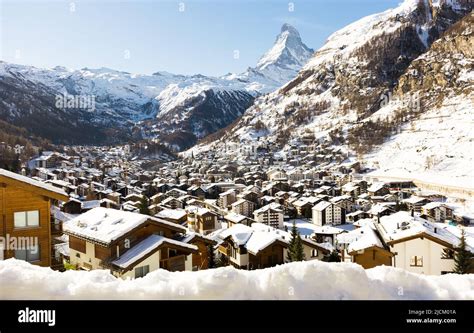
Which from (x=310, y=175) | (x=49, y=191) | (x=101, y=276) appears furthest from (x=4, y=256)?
(x=310, y=175)

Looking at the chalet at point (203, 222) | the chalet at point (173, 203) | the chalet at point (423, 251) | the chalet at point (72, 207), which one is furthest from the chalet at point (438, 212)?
the chalet at point (72, 207)

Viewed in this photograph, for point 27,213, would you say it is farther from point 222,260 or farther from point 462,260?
point 222,260

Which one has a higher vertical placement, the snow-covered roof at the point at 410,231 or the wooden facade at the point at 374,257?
the snow-covered roof at the point at 410,231

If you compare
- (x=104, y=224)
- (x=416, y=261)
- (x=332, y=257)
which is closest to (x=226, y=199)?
(x=332, y=257)

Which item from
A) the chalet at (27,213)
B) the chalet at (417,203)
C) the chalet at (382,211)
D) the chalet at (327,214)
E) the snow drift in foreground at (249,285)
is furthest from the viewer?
the chalet at (417,203)

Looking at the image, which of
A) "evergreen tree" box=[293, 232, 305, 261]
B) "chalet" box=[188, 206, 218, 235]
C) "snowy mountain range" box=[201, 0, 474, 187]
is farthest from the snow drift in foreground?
"snowy mountain range" box=[201, 0, 474, 187]

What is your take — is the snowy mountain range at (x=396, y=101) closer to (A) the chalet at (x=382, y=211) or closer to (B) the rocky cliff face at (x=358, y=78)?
(B) the rocky cliff face at (x=358, y=78)

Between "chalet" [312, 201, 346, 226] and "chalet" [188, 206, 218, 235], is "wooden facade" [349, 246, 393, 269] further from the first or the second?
"chalet" [312, 201, 346, 226]

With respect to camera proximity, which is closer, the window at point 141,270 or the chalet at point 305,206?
the window at point 141,270
